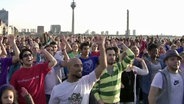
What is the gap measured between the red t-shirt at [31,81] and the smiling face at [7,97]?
190 centimetres

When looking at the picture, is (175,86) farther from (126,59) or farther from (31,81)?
(31,81)

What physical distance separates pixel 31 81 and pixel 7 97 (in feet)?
6.74

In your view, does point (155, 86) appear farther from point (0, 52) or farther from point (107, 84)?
point (0, 52)

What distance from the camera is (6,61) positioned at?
25.4ft

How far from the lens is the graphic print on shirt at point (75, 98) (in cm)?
546

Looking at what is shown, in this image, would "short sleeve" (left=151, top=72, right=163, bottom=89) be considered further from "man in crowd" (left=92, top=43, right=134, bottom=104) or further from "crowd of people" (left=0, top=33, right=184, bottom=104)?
"man in crowd" (left=92, top=43, right=134, bottom=104)

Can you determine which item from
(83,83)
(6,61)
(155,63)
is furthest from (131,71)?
(83,83)

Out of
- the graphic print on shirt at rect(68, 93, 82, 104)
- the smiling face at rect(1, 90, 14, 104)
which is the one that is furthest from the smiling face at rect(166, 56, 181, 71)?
the smiling face at rect(1, 90, 14, 104)

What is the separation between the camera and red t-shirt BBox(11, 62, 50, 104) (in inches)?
269

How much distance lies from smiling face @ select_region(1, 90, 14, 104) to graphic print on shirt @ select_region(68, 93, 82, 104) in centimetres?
90

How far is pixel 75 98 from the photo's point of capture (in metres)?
5.46

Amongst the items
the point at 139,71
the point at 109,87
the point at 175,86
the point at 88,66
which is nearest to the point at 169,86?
the point at 175,86

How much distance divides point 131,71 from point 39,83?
258 centimetres

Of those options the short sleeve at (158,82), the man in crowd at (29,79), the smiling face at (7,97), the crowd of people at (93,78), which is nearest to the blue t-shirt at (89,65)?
the crowd of people at (93,78)
